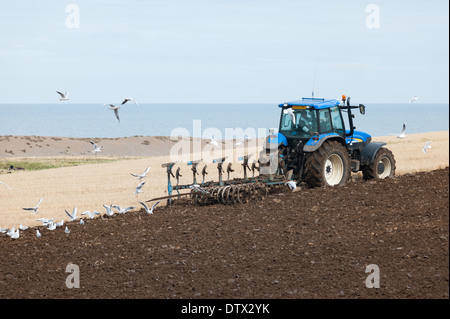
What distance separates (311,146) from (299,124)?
1.04 meters

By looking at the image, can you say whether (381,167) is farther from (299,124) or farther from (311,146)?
(311,146)

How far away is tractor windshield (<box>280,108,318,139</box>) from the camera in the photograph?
53.2 ft

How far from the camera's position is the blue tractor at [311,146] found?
15.8 meters

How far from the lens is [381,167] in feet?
59.0

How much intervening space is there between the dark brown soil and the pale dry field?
3.31 metres

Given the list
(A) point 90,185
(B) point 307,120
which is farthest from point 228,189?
(A) point 90,185

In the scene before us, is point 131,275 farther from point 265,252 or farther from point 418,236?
point 418,236

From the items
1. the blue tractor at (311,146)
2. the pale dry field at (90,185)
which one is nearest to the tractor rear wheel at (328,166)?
the blue tractor at (311,146)

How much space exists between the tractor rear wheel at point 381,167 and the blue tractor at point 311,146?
53 centimetres

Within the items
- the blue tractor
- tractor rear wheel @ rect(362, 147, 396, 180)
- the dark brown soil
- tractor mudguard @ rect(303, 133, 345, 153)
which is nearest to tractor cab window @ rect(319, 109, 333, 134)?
the blue tractor

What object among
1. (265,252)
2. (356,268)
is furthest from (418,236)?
(265,252)

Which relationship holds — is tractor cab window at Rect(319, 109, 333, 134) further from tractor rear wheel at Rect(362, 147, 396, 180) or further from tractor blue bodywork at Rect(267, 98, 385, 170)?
tractor rear wheel at Rect(362, 147, 396, 180)
